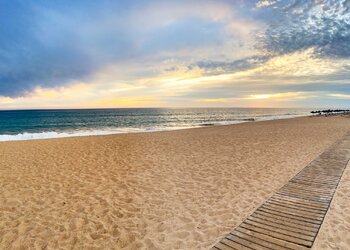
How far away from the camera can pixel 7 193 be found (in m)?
7.96

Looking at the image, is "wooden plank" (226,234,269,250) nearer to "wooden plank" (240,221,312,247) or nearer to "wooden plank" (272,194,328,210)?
"wooden plank" (240,221,312,247)

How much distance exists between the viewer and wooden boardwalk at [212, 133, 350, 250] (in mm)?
4730

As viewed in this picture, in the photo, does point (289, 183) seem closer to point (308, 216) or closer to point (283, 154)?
point (308, 216)

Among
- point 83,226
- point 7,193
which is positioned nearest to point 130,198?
point 83,226

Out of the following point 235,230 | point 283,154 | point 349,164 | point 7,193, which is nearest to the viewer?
point 235,230

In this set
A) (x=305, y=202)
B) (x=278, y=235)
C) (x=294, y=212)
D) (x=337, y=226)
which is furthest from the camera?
(x=305, y=202)

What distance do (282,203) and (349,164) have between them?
6.09m

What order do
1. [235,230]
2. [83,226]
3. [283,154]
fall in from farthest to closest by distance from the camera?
1. [283,154]
2. [83,226]
3. [235,230]

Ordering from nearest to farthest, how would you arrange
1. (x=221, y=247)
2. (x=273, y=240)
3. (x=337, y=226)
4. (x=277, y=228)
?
(x=221, y=247) → (x=273, y=240) → (x=277, y=228) → (x=337, y=226)

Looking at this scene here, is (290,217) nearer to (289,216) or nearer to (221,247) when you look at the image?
(289,216)

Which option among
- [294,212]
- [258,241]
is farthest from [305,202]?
[258,241]

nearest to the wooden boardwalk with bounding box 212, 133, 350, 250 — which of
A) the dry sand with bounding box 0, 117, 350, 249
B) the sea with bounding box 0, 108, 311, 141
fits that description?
the dry sand with bounding box 0, 117, 350, 249

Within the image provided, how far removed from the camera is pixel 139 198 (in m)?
7.30

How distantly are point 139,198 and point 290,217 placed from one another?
3.99 m
